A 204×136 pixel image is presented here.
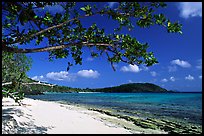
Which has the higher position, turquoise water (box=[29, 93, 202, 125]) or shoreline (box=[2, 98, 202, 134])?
shoreline (box=[2, 98, 202, 134])

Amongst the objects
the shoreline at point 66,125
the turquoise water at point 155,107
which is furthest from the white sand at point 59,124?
the turquoise water at point 155,107

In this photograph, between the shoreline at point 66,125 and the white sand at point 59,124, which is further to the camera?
the white sand at point 59,124

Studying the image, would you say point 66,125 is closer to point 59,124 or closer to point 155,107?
point 59,124

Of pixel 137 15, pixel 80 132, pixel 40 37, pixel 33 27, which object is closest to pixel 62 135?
pixel 80 132

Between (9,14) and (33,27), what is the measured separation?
3.26ft

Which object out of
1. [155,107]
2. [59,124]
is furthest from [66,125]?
[155,107]

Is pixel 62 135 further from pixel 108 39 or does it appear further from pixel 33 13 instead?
pixel 33 13

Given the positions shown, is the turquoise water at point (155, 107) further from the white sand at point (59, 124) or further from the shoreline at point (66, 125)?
the white sand at point (59, 124)

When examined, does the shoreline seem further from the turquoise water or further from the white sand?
the turquoise water

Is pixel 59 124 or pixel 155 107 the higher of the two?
pixel 59 124

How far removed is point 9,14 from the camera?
26.7 feet

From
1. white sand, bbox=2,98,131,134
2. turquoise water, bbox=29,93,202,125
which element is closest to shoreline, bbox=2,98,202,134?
white sand, bbox=2,98,131,134

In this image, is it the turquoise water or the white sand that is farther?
the turquoise water

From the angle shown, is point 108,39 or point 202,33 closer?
point 202,33
